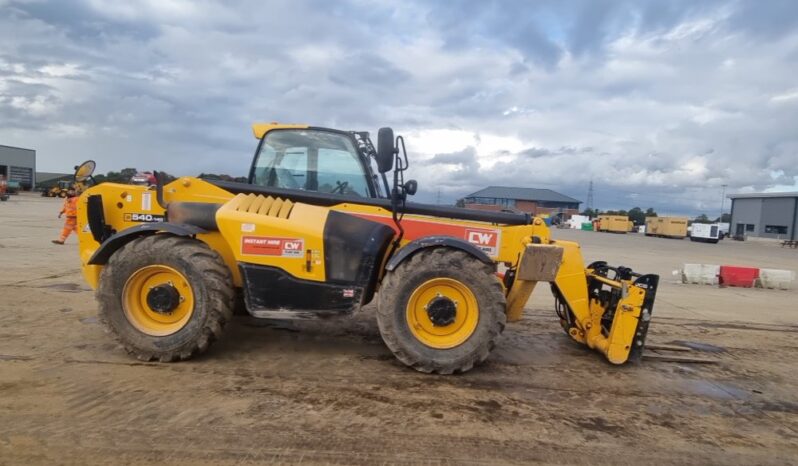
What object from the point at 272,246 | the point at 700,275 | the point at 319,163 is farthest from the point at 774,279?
the point at 272,246

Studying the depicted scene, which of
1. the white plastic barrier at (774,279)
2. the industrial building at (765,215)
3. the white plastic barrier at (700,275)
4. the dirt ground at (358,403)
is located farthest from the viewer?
the industrial building at (765,215)

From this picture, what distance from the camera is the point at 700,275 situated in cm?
1351

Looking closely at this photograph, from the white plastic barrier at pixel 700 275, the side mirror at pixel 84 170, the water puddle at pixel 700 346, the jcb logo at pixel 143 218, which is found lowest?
the water puddle at pixel 700 346

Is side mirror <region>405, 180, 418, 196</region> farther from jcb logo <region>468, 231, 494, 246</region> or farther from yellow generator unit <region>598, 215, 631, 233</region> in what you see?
yellow generator unit <region>598, 215, 631, 233</region>

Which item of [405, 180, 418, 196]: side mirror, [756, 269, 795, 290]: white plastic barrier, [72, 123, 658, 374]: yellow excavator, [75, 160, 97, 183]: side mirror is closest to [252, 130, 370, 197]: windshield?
[72, 123, 658, 374]: yellow excavator

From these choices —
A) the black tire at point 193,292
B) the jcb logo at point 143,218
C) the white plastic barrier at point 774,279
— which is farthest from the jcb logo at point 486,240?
the white plastic barrier at point 774,279

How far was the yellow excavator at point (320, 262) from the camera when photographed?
4.62 metres

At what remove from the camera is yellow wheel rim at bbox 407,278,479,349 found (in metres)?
4.67

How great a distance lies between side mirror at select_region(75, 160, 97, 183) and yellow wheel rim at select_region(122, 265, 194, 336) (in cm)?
176

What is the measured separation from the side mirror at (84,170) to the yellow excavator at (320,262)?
0.69 meters

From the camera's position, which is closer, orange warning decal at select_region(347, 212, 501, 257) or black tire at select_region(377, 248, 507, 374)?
black tire at select_region(377, 248, 507, 374)

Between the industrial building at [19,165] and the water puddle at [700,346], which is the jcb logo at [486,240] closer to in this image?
the water puddle at [700,346]

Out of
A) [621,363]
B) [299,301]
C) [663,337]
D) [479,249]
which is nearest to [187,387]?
[299,301]

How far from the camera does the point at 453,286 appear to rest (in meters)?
4.74
